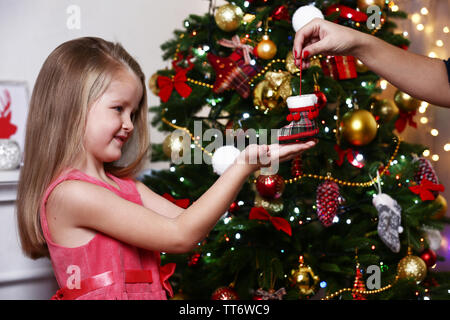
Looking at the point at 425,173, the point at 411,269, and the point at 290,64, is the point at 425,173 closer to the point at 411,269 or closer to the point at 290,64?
the point at 411,269

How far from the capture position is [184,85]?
1.70 meters

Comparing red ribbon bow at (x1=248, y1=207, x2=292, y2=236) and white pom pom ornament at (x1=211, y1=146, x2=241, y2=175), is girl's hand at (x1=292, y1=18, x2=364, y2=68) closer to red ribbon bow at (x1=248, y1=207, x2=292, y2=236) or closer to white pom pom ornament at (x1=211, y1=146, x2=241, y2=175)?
white pom pom ornament at (x1=211, y1=146, x2=241, y2=175)

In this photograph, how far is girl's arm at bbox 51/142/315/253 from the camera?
99 cm

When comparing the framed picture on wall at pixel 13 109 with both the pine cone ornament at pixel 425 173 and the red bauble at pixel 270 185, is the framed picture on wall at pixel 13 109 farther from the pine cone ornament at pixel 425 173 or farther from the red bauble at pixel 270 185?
the pine cone ornament at pixel 425 173

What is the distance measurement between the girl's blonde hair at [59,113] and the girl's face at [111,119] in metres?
0.01

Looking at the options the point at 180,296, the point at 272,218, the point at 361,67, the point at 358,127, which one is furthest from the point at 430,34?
the point at 180,296

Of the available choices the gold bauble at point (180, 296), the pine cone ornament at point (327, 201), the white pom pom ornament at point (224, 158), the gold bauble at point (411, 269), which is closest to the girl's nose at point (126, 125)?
the white pom pom ornament at point (224, 158)

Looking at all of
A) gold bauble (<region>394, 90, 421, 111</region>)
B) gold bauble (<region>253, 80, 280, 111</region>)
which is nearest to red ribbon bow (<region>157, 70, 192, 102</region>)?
gold bauble (<region>253, 80, 280, 111</region>)

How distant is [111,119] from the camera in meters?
1.06

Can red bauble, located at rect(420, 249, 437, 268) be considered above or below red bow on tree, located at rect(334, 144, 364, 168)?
below

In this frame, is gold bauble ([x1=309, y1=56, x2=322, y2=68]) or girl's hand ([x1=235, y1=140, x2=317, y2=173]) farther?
gold bauble ([x1=309, y1=56, x2=322, y2=68])

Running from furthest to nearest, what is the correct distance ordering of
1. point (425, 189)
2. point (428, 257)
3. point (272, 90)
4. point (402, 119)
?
point (402, 119)
point (428, 257)
point (425, 189)
point (272, 90)

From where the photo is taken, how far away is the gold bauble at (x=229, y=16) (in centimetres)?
162

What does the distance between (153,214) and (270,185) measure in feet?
1.72
